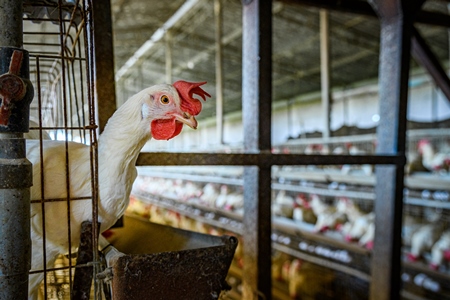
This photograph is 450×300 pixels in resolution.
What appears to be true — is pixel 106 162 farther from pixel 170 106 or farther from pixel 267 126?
pixel 267 126

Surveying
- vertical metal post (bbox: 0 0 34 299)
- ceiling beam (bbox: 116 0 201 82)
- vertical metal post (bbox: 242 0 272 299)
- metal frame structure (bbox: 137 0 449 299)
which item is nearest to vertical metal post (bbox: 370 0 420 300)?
metal frame structure (bbox: 137 0 449 299)

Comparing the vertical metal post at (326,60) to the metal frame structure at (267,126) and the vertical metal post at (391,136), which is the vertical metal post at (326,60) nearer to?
the metal frame structure at (267,126)

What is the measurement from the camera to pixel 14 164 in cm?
53

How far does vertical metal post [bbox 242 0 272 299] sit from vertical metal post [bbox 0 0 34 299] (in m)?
0.68

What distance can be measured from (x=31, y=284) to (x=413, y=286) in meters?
3.02

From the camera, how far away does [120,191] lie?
0.70 metres

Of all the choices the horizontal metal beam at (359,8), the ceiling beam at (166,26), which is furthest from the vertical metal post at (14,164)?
the ceiling beam at (166,26)

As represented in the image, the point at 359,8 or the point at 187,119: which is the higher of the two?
the point at 359,8

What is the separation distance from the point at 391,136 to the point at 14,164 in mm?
1340

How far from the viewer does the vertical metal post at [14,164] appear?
1.73 ft

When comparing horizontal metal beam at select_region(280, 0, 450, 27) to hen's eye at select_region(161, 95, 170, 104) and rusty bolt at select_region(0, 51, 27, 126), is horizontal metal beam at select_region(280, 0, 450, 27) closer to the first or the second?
hen's eye at select_region(161, 95, 170, 104)

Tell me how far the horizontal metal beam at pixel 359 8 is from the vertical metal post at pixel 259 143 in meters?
0.22

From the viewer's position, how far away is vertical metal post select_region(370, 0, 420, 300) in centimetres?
137

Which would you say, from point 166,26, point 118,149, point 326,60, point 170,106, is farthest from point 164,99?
point 166,26
